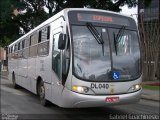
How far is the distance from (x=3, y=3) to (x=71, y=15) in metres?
20.7

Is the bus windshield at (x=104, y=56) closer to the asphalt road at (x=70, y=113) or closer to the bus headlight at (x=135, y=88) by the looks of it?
the bus headlight at (x=135, y=88)

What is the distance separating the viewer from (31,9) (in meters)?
34.7

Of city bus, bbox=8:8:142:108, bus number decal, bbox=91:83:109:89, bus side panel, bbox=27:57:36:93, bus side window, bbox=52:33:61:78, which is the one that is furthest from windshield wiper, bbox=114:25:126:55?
bus side panel, bbox=27:57:36:93

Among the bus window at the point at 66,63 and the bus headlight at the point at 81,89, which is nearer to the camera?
the bus headlight at the point at 81,89

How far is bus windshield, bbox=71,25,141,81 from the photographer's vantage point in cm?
951

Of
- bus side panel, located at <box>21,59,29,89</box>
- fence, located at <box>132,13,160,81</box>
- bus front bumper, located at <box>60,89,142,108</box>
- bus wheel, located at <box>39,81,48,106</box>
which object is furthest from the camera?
fence, located at <box>132,13,160,81</box>

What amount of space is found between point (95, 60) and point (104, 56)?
280mm

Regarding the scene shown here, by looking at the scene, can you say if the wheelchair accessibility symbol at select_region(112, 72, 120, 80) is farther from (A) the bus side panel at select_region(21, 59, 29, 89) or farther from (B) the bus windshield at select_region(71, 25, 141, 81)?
(A) the bus side panel at select_region(21, 59, 29, 89)

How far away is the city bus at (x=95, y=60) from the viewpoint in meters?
9.43

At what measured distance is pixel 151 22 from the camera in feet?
93.6

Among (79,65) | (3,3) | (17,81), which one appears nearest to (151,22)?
(3,3)

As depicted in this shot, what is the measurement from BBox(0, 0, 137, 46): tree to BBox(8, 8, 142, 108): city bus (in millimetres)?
19899

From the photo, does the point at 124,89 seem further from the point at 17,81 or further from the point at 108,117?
the point at 17,81

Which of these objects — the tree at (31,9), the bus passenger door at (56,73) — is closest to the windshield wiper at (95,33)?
the bus passenger door at (56,73)
